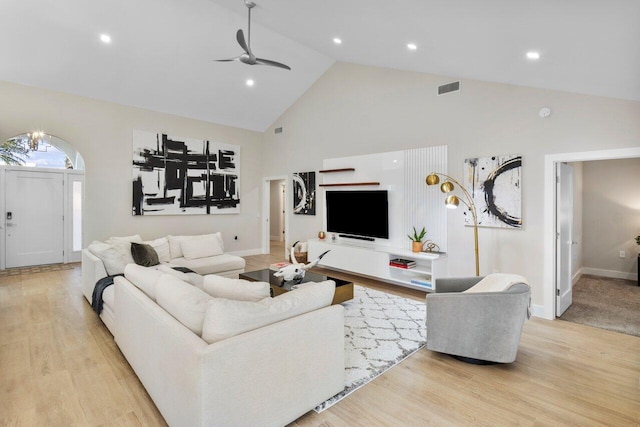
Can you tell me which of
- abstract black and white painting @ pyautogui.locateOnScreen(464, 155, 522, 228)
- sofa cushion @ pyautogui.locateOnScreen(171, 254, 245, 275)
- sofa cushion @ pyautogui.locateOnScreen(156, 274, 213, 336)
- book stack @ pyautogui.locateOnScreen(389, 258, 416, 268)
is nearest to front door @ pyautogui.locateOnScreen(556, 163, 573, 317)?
abstract black and white painting @ pyautogui.locateOnScreen(464, 155, 522, 228)

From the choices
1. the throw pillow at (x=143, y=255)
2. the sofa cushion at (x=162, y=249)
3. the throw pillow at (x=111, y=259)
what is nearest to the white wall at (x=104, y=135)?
the sofa cushion at (x=162, y=249)

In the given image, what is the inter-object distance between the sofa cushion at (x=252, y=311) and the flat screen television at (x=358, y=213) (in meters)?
3.53

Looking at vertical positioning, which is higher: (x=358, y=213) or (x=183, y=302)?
(x=358, y=213)

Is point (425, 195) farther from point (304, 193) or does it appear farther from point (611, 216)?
→ point (611, 216)

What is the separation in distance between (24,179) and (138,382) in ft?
21.3

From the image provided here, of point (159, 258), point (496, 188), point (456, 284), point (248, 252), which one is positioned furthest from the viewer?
point (248, 252)

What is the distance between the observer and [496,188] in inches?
170

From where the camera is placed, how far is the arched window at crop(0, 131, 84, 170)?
6379 millimetres

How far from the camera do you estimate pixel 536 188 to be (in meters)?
4.02

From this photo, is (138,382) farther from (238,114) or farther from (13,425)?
(238,114)

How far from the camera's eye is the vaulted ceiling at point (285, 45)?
267cm

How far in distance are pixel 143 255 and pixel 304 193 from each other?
3.66 meters

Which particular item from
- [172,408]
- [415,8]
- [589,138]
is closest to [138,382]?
[172,408]

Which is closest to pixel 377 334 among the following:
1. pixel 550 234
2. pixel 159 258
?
pixel 550 234
